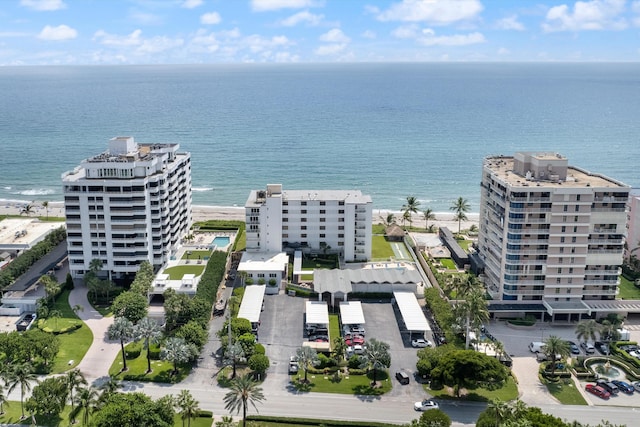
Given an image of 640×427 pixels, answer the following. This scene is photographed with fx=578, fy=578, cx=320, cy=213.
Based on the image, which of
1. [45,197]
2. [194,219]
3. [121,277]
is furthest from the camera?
[45,197]

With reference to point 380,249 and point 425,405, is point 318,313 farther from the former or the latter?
point 380,249

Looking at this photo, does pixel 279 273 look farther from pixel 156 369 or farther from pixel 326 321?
pixel 156 369

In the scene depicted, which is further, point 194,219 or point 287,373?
point 194,219

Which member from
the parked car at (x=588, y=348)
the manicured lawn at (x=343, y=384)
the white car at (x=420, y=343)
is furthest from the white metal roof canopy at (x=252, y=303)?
the parked car at (x=588, y=348)

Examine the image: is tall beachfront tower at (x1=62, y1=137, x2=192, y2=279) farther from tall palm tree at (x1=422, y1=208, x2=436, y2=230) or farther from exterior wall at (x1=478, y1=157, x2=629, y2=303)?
tall palm tree at (x1=422, y1=208, x2=436, y2=230)

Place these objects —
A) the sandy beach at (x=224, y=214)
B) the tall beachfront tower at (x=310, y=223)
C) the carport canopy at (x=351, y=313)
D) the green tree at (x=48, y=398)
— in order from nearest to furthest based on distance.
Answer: the green tree at (x=48, y=398), the carport canopy at (x=351, y=313), the tall beachfront tower at (x=310, y=223), the sandy beach at (x=224, y=214)

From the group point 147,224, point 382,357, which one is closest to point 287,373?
point 382,357

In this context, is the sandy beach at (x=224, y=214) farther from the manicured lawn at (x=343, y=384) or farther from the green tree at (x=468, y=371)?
the manicured lawn at (x=343, y=384)
